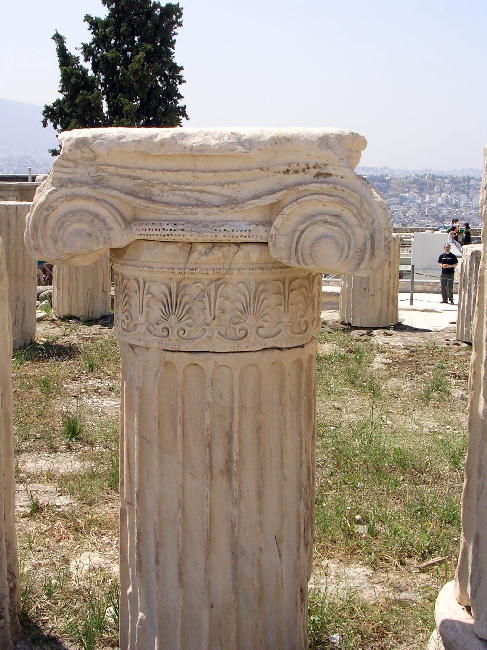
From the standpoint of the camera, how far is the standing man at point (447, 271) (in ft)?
49.3

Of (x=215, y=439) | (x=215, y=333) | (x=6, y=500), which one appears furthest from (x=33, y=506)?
(x=215, y=333)

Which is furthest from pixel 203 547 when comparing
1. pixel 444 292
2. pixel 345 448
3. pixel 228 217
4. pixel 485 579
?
pixel 444 292

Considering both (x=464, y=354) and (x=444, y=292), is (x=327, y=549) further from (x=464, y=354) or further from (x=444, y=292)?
(x=444, y=292)

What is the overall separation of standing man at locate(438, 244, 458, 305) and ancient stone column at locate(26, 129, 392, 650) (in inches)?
473

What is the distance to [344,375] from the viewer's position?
9594 mm

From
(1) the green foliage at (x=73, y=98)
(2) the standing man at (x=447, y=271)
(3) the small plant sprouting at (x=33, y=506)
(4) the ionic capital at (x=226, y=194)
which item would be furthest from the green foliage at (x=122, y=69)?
(4) the ionic capital at (x=226, y=194)

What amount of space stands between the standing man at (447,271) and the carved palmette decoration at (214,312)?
12.3 meters

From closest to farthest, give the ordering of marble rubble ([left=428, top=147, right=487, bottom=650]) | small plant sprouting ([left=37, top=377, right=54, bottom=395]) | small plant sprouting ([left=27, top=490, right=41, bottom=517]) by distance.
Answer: marble rubble ([left=428, top=147, right=487, bottom=650]) → small plant sprouting ([left=27, top=490, right=41, bottom=517]) → small plant sprouting ([left=37, top=377, right=54, bottom=395])

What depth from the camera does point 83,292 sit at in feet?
42.0

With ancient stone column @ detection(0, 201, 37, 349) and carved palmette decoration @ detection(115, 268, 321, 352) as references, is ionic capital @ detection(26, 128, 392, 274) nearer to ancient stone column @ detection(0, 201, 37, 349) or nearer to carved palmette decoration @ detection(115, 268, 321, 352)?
carved palmette decoration @ detection(115, 268, 321, 352)

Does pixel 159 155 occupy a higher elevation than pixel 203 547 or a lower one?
higher

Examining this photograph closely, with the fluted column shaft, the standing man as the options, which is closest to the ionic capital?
the fluted column shaft

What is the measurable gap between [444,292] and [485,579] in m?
13.0

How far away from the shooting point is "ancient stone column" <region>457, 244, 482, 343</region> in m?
11.4
